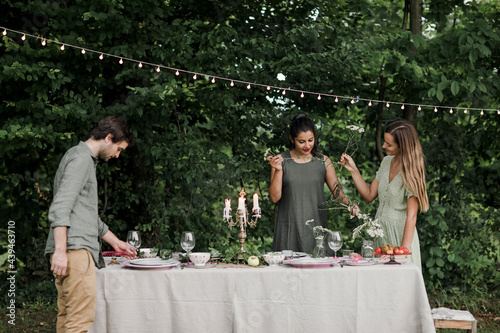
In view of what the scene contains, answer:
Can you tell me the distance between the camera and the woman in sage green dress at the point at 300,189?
3764 millimetres

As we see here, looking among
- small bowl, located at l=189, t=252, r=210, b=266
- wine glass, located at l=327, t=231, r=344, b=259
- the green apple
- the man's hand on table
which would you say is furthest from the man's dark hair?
wine glass, located at l=327, t=231, r=344, b=259

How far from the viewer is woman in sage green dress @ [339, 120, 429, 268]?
3.39 metres

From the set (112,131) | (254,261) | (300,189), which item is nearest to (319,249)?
(254,261)

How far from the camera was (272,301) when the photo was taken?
299 centimetres

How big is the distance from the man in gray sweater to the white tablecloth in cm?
22

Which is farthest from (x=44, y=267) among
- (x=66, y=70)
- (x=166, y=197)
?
(x=66, y=70)

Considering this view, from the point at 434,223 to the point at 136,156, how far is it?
320 cm

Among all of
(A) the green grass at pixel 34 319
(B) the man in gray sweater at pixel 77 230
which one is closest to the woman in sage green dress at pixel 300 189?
(B) the man in gray sweater at pixel 77 230

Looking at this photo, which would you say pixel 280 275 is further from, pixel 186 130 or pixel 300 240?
pixel 186 130

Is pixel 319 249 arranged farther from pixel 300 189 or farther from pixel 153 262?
pixel 153 262

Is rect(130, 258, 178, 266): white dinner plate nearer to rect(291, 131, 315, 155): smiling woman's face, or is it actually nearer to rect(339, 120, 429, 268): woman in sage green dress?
rect(291, 131, 315, 155): smiling woman's face

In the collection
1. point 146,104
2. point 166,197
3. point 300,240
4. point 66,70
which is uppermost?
point 66,70

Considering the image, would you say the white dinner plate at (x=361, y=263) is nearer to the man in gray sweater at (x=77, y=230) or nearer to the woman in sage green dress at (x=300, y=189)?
the woman in sage green dress at (x=300, y=189)

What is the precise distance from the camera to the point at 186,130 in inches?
216
